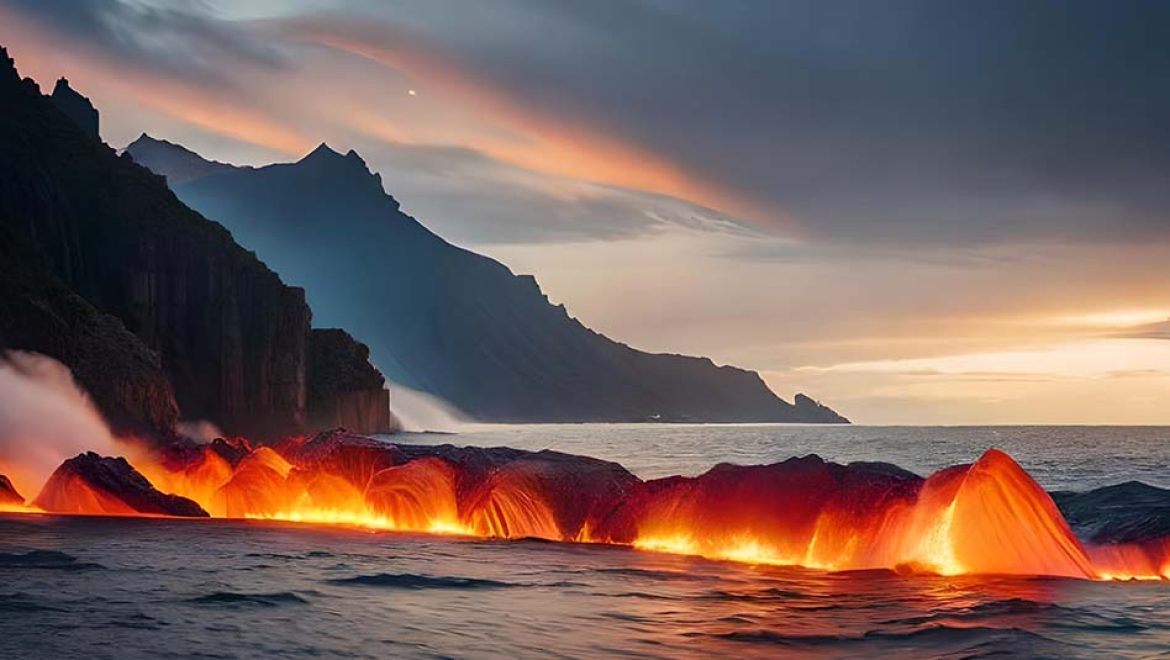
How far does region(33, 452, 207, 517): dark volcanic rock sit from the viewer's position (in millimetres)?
33875

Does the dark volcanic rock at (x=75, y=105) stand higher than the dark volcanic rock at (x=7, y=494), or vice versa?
the dark volcanic rock at (x=75, y=105)

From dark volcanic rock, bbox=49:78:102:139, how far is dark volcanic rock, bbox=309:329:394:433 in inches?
1739

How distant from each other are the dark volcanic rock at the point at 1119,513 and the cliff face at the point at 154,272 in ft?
235

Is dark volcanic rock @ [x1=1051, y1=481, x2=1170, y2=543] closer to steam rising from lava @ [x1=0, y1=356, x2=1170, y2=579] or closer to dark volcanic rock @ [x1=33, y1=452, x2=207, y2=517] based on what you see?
steam rising from lava @ [x1=0, y1=356, x2=1170, y2=579]

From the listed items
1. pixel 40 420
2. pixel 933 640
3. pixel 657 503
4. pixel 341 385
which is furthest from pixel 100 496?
pixel 341 385

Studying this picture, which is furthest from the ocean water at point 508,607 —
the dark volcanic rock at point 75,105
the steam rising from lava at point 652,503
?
the dark volcanic rock at point 75,105

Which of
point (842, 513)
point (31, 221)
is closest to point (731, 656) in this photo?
point (842, 513)

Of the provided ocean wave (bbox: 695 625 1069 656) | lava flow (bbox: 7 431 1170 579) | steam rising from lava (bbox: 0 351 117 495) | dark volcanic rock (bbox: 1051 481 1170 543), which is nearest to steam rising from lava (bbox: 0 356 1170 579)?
lava flow (bbox: 7 431 1170 579)

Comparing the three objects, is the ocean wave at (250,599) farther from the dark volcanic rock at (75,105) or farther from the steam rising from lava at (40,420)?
the dark volcanic rock at (75,105)

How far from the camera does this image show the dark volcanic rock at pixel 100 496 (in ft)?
111

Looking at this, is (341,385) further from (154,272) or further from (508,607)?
(508,607)

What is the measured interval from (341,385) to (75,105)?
184ft

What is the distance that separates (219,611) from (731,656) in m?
7.64

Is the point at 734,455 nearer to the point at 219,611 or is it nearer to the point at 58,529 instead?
the point at 58,529
